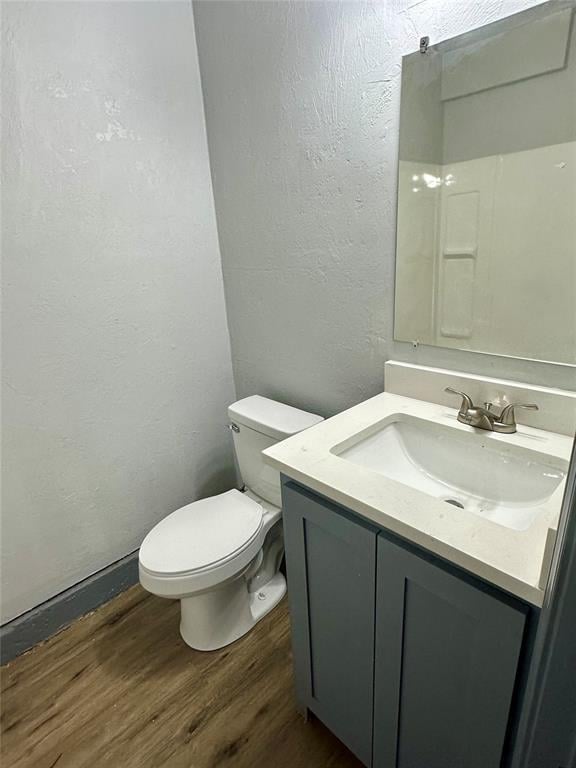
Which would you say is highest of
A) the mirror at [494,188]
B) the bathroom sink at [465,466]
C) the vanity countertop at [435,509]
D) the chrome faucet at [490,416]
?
the mirror at [494,188]

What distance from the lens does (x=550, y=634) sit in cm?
42

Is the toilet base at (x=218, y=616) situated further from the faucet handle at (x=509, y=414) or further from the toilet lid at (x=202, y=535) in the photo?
the faucet handle at (x=509, y=414)

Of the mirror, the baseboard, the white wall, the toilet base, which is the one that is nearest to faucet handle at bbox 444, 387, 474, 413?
the mirror

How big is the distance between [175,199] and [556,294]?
131 centimetres

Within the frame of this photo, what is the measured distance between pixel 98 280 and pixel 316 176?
82 cm

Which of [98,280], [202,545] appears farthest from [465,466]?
[98,280]

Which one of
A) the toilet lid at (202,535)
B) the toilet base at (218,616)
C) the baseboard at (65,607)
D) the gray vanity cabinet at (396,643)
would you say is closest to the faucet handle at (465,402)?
the gray vanity cabinet at (396,643)

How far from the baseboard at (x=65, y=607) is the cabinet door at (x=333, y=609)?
92 cm

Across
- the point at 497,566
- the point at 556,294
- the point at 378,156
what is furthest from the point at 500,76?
the point at 497,566

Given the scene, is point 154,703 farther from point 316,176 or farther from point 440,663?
point 316,176

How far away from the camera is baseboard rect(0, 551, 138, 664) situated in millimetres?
1442

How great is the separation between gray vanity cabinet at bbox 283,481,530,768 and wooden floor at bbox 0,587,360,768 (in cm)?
19

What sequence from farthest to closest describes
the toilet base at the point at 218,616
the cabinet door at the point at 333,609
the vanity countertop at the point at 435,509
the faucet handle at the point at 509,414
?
the toilet base at the point at 218,616 < the faucet handle at the point at 509,414 < the cabinet door at the point at 333,609 < the vanity countertop at the point at 435,509

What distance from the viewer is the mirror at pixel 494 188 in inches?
34.1
